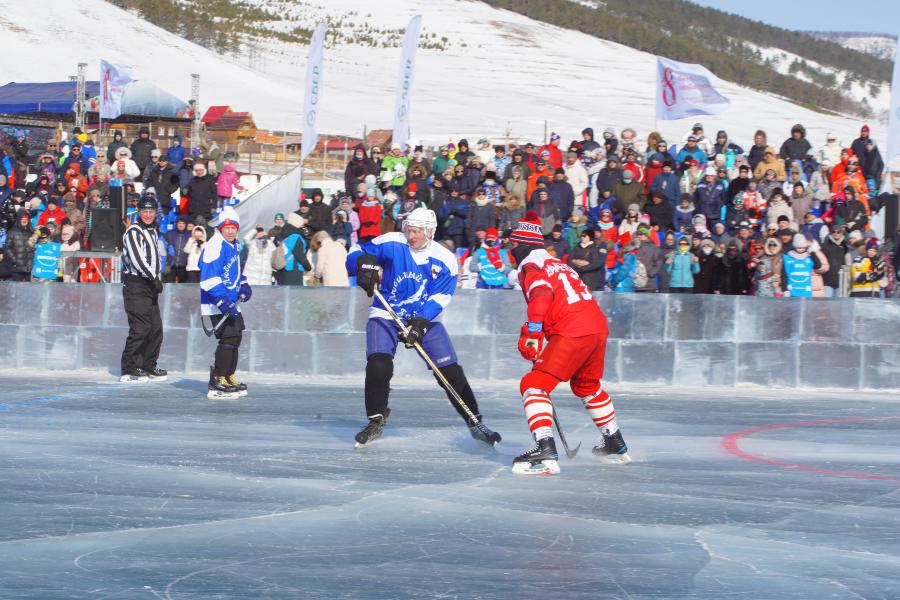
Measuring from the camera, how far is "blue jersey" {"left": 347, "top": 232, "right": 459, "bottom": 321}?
957 centimetres

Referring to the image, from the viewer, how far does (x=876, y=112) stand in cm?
11112

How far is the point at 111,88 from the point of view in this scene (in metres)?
26.6

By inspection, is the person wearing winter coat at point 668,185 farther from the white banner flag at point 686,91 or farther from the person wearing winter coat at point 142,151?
the person wearing winter coat at point 142,151

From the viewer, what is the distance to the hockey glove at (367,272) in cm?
927

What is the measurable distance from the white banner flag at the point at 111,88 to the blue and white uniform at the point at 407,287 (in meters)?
18.4

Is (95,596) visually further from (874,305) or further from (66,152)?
(66,152)

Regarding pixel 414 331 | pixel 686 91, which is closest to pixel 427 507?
pixel 414 331

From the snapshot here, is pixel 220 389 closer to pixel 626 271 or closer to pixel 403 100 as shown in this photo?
pixel 626 271

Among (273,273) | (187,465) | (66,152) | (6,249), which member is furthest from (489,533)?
→ (66,152)

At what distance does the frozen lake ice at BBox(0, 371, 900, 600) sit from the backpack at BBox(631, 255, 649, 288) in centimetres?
412

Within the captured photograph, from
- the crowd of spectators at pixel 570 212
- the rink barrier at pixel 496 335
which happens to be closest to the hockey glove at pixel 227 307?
the rink barrier at pixel 496 335

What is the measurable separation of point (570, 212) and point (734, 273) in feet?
12.1

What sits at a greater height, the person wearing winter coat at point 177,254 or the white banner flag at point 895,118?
the white banner flag at point 895,118

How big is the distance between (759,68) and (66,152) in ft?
332
